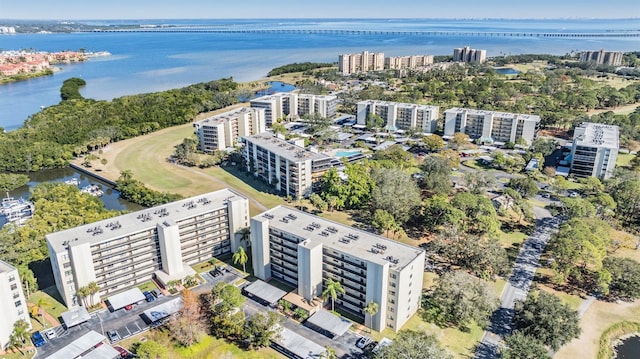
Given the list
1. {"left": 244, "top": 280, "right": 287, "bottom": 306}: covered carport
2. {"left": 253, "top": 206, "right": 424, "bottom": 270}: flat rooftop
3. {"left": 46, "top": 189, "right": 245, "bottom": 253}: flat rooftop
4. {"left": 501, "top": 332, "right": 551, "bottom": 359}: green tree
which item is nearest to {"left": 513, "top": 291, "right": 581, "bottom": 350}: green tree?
→ {"left": 501, "top": 332, "right": 551, "bottom": 359}: green tree

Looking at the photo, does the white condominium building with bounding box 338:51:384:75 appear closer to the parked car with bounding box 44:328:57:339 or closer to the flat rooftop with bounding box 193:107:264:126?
the flat rooftop with bounding box 193:107:264:126

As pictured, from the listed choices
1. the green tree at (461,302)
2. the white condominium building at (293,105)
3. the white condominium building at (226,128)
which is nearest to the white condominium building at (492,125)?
the white condominium building at (293,105)

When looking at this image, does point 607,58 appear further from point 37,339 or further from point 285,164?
point 37,339

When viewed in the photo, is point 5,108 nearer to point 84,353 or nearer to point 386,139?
point 386,139

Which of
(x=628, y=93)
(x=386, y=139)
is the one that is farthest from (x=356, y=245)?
(x=628, y=93)

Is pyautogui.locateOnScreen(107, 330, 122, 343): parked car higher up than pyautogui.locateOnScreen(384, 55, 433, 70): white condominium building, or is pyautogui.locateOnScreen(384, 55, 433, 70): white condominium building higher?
pyautogui.locateOnScreen(384, 55, 433, 70): white condominium building
